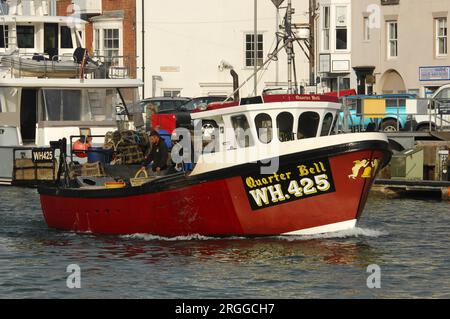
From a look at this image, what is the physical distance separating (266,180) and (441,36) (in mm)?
31692

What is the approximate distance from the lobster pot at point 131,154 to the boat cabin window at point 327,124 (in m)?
4.26

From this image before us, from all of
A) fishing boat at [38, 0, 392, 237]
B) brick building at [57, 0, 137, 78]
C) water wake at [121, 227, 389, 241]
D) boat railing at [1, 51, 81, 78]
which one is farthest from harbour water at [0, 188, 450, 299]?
brick building at [57, 0, 137, 78]

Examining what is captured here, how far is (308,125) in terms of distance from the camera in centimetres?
2430

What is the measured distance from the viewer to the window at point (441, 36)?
2108 inches

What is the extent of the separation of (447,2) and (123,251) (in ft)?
106

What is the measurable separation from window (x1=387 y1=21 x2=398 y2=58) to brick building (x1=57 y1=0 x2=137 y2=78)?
1458cm

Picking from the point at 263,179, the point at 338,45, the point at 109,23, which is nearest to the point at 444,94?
the point at 338,45

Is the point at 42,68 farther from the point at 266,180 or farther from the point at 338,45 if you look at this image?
the point at 338,45

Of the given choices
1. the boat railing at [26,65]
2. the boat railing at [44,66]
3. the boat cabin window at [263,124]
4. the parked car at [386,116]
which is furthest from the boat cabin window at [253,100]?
the parked car at [386,116]

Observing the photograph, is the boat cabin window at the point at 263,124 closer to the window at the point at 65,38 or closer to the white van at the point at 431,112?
the white van at the point at 431,112

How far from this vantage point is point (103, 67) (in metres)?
38.9

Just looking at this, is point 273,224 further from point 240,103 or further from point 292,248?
point 240,103
